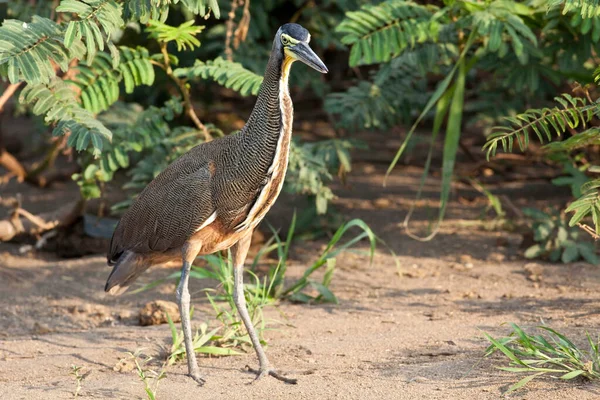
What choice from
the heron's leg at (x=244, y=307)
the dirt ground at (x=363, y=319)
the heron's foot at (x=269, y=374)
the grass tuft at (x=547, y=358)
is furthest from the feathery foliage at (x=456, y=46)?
the heron's foot at (x=269, y=374)

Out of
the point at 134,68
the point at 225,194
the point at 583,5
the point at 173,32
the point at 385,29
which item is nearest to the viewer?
the point at 583,5

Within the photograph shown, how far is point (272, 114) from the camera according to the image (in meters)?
4.27

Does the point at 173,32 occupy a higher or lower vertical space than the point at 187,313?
higher

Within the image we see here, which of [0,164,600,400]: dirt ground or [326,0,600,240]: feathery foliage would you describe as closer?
[0,164,600,400]: dirt ground

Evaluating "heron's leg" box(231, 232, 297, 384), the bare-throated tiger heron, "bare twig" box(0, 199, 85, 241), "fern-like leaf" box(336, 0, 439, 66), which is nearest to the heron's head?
the bare-throated tiger heron

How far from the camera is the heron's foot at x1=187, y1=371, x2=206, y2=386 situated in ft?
13.8

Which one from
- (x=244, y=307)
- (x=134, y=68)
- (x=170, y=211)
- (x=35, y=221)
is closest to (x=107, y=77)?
(x=134, y=68)

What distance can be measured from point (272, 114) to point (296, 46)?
1.22ft

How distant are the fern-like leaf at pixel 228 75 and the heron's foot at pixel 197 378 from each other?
71.8 inches

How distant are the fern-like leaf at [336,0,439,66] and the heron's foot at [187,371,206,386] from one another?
90.8 inches

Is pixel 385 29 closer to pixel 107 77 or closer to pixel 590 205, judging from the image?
pixel 107 77

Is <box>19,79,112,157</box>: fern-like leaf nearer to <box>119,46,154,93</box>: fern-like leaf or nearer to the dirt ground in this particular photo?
<box>119,46,154,93</box>: fern-like leaf

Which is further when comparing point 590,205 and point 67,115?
point 67,115

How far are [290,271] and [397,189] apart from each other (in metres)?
1.93
